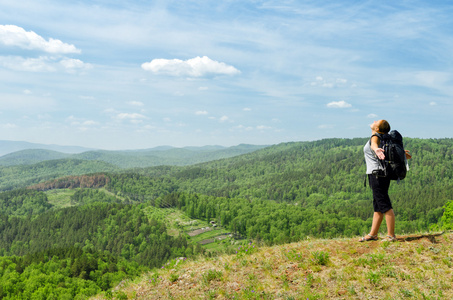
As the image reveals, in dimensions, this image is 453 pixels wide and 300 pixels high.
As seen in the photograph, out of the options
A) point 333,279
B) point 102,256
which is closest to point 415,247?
point 333,279

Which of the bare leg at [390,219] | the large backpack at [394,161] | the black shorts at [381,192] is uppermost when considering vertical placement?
the large backpack at [394,161]

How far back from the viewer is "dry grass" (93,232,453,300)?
8172 millimetres

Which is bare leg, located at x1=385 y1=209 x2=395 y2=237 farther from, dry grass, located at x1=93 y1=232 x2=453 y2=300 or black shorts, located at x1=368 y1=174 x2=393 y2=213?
dry grass, located at x1=93 y1=232 x2=453 y2=300

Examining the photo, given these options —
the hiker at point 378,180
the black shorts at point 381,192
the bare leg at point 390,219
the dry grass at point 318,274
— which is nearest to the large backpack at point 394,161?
the hiker at point 378,180

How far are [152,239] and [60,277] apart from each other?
3724 inches

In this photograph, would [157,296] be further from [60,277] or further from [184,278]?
[60,277]

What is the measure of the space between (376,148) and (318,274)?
4.62 meters

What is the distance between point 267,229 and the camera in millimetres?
172250

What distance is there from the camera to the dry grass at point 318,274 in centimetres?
817

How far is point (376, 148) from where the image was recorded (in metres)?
9.84

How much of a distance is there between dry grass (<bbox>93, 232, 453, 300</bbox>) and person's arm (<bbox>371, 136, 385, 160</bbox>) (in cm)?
330

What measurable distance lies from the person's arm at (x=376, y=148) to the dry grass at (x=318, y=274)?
3.30 m

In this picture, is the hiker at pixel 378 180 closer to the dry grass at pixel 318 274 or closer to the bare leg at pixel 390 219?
the bare leg at pixel 390 219

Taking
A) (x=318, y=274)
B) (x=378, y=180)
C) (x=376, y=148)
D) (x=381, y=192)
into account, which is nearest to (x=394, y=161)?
(x=376, y=148)
